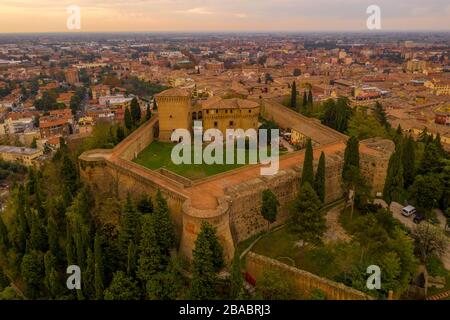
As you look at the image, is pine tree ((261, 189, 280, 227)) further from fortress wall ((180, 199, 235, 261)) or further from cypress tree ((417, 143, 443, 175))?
cypress tree ((417, 143, 443, 175))

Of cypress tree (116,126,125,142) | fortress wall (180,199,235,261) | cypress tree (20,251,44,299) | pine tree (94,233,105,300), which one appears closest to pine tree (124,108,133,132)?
cypress tree (116,126,125,142)

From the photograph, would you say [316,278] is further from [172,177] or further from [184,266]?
[172,177]

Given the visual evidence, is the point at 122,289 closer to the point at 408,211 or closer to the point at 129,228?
the point at 129,228

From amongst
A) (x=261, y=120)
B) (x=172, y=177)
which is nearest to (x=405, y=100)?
(x=261, y=120)

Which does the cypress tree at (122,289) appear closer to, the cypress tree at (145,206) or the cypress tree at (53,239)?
the cypress tree at (145,206)

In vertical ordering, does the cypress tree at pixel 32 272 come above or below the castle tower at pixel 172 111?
below

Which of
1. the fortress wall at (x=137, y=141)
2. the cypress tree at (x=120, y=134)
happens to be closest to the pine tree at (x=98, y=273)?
the fortress wall at (x=137, y=141)
